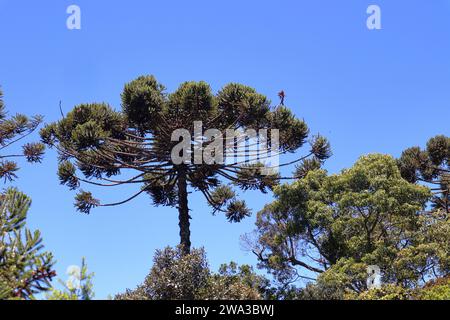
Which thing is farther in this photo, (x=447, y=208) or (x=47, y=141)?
(x=447, y=208)

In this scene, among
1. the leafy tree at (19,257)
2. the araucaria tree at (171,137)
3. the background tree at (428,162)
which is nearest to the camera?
the leafy tree at (19,257)

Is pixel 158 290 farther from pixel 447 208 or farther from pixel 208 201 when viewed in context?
pixel 447 208

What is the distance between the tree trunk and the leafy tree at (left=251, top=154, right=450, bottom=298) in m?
3.63

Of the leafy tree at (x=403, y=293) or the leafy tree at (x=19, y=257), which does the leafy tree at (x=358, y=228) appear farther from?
the leafy tree at (x=19, y=257)

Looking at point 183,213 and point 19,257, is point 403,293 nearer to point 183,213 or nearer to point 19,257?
point 183,213

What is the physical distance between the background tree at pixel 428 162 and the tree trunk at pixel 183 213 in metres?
11.0

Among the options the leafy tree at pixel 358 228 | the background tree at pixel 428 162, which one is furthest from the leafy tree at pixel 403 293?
the background tree at pixel 428 162

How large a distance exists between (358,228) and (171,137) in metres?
7.11

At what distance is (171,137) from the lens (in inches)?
875

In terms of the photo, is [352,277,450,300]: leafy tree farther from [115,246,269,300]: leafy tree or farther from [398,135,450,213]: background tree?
[398,135,450,213]: background tree

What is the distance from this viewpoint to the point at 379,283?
2102cm

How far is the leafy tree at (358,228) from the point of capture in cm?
2148

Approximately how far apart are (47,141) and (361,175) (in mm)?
11134
